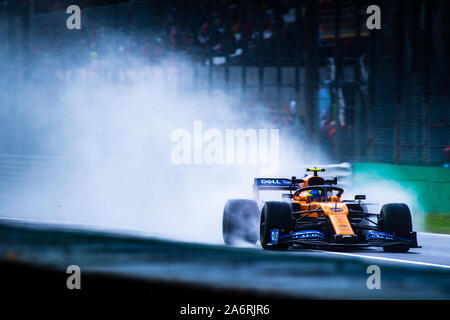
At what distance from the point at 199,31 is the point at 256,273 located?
2484 cm

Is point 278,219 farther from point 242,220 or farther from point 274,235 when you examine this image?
point 242,220

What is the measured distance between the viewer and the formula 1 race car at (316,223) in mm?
12906

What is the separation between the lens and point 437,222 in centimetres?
1922

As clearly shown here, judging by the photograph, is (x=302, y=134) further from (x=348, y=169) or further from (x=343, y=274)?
(x=343, y=274)

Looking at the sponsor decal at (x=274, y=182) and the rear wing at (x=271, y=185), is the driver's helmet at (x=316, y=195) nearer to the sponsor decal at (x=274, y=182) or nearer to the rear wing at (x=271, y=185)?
the rear wing at (x=271, y=185)

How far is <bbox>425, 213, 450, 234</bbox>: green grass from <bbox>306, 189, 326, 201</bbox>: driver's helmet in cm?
516

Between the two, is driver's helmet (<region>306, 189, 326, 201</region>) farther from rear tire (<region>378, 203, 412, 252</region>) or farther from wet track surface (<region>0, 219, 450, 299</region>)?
rear tire (<region>378, 203, 412, 252</region>)

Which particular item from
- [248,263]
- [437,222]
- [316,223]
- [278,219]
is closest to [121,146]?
[437,222]

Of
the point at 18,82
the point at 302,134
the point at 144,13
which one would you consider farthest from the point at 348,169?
the point at 18,82

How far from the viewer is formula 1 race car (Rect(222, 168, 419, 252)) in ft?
42.3

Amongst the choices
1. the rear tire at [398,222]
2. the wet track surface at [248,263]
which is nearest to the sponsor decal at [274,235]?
the wet track surface at [248,263]

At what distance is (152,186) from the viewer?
2230 centimetres

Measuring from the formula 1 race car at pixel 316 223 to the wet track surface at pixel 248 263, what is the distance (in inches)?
8.2

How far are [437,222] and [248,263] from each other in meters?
8.12
